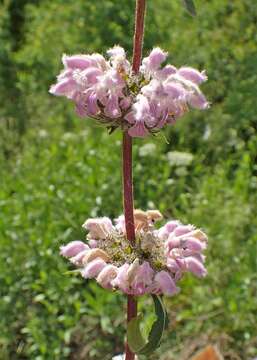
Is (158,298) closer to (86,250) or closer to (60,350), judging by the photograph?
(86,250)

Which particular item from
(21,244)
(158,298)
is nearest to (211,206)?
(21,244)

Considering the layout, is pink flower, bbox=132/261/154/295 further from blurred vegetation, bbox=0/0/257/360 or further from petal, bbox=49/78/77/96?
blurred vegetation, bbox=0/0/257/360

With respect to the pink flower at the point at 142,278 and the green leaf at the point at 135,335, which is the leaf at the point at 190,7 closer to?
the pink flower at the point at 142,278

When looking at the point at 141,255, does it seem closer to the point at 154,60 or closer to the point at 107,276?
the point at 107,276

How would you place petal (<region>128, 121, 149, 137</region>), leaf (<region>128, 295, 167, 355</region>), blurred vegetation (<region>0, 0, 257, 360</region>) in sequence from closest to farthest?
petal (<region>128, 121, 149, 137</region>)
leaf (<region>128, 295, 167, 355</region>)
blurred vegetation (<region>0, 0, 257, 360</region>)

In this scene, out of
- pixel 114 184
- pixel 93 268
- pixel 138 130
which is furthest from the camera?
pixel 114 184

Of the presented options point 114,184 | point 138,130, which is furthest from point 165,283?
point 114,184

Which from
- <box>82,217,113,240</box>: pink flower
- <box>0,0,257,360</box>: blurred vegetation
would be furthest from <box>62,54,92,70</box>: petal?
<box>0,0,257,360</box>: blurred vegetation
